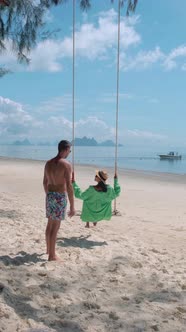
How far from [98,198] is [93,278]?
7.04 ft

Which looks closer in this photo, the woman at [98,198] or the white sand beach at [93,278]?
the white sand beach at [93,278]

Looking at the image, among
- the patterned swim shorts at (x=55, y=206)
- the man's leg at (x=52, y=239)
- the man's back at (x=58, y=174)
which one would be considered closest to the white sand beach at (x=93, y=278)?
the man's leg at (x=52, y=239)

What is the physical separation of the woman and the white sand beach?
349 mm

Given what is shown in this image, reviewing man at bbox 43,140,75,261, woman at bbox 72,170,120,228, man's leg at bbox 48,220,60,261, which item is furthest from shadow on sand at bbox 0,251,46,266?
woman at bbox 72,170,120,228

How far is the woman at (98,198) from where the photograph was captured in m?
6.23

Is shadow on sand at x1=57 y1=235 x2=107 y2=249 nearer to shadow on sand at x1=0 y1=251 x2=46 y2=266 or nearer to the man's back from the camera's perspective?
shadow on sand at x1=0 y1=251 x2=46 y2=266

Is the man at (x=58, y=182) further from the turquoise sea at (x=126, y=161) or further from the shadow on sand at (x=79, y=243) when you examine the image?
the turquoise sea at (x=126, y=161)

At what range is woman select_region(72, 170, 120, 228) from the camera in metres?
6.23

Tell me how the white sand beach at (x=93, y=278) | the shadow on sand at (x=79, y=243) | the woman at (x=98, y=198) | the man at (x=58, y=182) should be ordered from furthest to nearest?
the woman at (x=98, y=198)
the shadow on sand at (x=79, y=243)
the man at (x=58, y=182)
the white sand beach at (x=93, y=278)

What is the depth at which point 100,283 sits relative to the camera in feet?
13.4

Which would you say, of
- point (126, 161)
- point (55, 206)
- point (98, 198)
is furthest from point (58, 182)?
point (126, 161)

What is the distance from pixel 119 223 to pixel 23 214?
1.99 metres

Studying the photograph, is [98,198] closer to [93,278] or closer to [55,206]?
[55,206]

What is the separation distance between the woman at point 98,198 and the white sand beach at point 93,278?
349 mm
